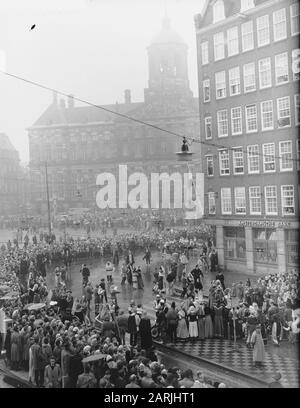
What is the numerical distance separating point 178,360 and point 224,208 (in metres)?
17.0

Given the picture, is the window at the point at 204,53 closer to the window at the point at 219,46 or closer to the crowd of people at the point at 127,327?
the window at the point at 219,46

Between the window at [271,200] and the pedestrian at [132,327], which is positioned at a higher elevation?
the window at [271,200]

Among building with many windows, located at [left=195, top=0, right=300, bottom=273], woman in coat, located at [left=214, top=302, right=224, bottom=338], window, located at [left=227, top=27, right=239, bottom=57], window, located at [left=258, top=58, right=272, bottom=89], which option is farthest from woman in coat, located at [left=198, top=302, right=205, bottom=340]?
window, located at [left=227, top=27, right=239, bottom=57]

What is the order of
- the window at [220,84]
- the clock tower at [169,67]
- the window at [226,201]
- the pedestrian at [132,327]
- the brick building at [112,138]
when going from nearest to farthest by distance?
the pedestrian at [132,327]
the window at [220,84]
the window at [226,201]
the clock tower at [169,67]
the brick building at [112,138]

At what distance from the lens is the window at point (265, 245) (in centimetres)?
2998

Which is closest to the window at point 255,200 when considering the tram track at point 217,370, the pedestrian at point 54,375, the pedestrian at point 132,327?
the tram track at point 217,370

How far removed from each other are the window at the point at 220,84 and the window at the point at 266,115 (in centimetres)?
361

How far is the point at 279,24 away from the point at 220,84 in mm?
5672

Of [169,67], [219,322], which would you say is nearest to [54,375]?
[219,322]

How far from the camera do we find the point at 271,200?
3006 cm

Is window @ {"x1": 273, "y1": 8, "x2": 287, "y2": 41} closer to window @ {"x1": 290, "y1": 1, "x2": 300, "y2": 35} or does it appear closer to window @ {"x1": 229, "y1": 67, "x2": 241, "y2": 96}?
window @ {"x1": 290, "y1": 1, "x2": 300, "y2": 35}

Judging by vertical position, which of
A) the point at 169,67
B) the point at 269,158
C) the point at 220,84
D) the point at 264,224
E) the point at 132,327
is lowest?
the point at 132,327

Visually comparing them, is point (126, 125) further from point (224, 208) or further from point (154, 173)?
point (224, 208)

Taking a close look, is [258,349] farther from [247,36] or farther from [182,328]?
[247,36]
